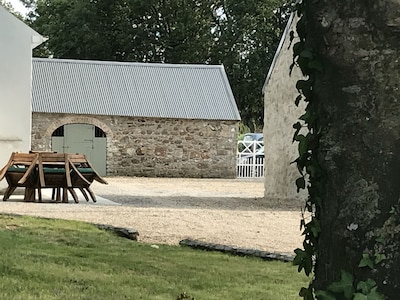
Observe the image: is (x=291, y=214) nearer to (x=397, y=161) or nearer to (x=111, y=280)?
(x=111, y=280)

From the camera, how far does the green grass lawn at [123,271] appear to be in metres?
4.99

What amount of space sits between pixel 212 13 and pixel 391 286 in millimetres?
39075

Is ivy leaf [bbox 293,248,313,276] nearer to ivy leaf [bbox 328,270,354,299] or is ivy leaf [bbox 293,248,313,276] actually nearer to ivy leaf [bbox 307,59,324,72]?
ivy leaf [bbox 328,270,354,299]

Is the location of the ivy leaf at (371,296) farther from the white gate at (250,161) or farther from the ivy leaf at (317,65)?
the white gate at (250,161)

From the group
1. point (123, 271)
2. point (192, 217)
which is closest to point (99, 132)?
point (192, 217)

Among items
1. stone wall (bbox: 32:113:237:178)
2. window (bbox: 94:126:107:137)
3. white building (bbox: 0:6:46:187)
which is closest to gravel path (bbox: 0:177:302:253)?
white building (bbox: 0:6:46:187)

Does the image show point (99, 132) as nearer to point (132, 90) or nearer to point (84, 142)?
point (84, 142)

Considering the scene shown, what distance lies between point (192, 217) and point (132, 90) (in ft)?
57.8

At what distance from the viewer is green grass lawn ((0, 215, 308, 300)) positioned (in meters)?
4.99

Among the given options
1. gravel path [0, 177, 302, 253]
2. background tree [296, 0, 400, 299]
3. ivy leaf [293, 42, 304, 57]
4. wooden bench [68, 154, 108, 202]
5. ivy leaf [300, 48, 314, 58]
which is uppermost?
ivy leaf [293, 42, 304, 57]

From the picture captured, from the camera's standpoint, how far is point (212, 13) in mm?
40188

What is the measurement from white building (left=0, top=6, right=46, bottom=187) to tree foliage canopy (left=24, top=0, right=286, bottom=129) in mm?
21059

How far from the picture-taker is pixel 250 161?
29.8m

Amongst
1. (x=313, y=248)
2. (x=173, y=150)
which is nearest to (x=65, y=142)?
(x=173, y=150)
